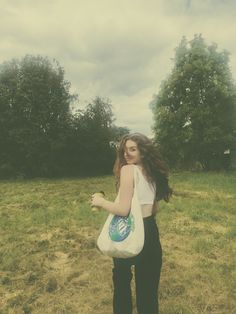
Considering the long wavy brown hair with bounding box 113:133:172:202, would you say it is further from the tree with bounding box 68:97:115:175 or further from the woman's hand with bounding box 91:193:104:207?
the tree with bounding box 68:97:115:175

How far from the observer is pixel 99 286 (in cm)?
721

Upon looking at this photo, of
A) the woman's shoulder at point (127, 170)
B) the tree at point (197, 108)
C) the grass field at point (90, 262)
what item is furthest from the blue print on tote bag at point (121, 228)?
the tree at point (197, 108)

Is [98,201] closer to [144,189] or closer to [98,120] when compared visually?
[144,189]

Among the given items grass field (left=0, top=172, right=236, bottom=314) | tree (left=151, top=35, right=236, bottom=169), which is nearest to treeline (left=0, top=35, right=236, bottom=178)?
tree (left=151, top=35, right=236, bottom=169)

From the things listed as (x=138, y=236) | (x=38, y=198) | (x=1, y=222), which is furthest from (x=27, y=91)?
(x=138, y=236)

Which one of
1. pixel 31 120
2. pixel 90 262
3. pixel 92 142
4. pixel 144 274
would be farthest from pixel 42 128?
pixel 144 274

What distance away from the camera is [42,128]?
38.2 metres

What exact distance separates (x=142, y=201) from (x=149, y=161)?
0.39 metres

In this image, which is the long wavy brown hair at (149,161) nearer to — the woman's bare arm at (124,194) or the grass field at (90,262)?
the woman's bare arm at (124,194)

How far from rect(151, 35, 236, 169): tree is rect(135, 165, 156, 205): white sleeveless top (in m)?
39.0

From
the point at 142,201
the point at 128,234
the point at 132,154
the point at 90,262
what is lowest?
the point at 90,262

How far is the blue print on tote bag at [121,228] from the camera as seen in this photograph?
348 centimetres

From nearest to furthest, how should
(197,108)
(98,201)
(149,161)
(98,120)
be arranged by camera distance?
1. (98,201)
2. (149,161)
3. (98,120)
4. (197,108)

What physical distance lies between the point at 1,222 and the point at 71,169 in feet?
89.1
